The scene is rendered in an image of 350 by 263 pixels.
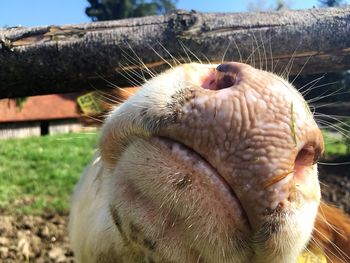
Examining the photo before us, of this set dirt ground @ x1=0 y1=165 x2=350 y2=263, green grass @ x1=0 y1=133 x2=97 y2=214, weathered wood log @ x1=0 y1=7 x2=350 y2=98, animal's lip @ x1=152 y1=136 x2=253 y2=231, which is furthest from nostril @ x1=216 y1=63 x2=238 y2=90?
green grass @ x1=0 y1=133 x2=97 y2=214

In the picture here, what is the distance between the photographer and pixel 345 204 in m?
8.79

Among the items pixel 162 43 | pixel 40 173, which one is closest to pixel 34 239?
pixel 162 43

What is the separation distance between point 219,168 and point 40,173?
26.3 ft

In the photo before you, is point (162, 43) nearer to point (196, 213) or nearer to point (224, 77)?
point (224, 77)

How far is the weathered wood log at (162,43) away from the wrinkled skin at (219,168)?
1407 mm

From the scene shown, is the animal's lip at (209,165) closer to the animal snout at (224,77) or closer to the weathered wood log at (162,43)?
the animal snout at (224,77)

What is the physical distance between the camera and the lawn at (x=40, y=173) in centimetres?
735

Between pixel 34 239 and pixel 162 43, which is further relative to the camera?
pixel 34 239

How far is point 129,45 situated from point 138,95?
139cm

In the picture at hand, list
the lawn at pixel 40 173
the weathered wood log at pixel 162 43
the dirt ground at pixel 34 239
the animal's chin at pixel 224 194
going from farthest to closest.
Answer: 1. the lawn at pixel 40 173
2. the dirt ground at pixel 34 239
3. the weathered wood log at pixel 162 43
4. the animal's chin at pixel 224 194

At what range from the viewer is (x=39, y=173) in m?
9.22

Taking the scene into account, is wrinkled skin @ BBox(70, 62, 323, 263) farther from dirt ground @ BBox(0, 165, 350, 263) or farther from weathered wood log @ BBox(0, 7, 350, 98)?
dirt ground @ BBox(0, 165, 350, 263)

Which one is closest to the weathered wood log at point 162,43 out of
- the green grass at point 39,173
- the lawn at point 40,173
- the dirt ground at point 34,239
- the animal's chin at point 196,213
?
the animal's chin at point 196,213

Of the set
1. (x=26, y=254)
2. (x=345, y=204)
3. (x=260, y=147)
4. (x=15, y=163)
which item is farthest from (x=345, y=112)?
(x=15, y=163)
